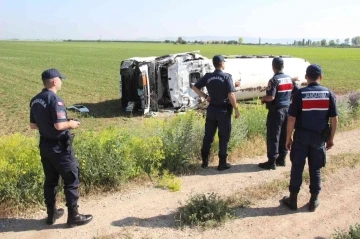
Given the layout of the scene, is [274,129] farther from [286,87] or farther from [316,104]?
[316,104]

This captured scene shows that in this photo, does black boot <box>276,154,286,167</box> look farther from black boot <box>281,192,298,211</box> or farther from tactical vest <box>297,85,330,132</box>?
tactical vest <box>297,85,330,132</box>

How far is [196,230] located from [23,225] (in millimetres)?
2239

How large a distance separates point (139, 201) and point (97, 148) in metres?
1.15

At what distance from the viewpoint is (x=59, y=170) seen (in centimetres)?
458

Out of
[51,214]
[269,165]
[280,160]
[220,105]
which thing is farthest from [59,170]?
[280,160]

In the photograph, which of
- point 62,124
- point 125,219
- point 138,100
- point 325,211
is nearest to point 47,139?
point 62,124

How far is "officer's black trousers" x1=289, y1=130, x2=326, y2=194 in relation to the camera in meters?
5.10

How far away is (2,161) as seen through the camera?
5.20 m

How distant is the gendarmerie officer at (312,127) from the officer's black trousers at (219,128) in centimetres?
158

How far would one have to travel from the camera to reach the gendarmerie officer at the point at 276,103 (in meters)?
6.61

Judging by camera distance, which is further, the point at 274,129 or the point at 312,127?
the point at 274,129

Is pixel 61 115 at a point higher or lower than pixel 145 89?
higher

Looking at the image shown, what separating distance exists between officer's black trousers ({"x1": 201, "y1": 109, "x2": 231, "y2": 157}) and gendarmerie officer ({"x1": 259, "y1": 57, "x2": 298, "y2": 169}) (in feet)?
2.54

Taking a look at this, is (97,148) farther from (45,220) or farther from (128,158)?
(45,220)
